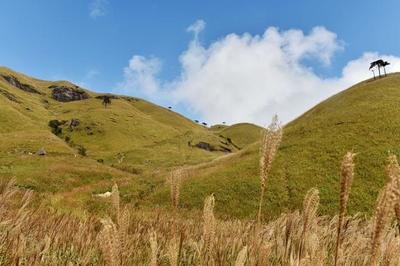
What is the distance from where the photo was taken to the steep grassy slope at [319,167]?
43719 millimetres

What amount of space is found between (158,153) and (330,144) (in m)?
98.1

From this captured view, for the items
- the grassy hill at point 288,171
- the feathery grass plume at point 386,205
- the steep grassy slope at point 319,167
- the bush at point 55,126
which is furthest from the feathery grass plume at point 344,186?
the bush at point 55,126

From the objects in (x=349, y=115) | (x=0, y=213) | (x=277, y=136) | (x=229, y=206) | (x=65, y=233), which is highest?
(x=349, y=115)

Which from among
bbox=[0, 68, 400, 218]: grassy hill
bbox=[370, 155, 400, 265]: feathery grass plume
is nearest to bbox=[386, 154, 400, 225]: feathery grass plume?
bbox=[370, 155, 400, 265]: feathery grass plume

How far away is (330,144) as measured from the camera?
5744cm

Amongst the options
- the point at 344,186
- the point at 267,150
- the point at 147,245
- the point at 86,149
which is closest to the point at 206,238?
the point at 267,150

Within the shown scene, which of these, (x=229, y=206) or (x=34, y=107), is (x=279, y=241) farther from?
(x=34, y=107)

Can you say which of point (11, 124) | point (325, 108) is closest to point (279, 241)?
point (325, 108)

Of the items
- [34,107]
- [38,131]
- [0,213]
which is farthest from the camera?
[34,107]

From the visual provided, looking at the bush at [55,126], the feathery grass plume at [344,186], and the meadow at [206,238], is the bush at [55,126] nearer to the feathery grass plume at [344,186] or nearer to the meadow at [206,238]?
the meadow at [206,238]

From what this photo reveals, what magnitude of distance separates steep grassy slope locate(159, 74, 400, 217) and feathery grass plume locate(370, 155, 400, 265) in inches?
1316

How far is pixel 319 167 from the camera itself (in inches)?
2020

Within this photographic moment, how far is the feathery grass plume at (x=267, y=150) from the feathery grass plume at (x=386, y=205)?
672 millimetres

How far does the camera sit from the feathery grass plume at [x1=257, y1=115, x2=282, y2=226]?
2.82 meters
